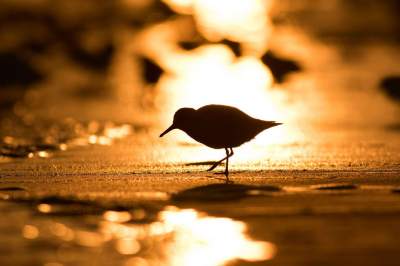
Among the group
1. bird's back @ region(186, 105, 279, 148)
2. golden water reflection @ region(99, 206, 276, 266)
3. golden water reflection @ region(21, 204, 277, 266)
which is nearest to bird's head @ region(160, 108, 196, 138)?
bird's back @ region(186, 105, 279, 148)

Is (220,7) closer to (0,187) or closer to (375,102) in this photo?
(375,102)

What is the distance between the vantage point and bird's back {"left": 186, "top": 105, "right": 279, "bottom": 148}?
36.8ft

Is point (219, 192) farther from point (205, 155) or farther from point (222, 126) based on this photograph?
point (205, 155)

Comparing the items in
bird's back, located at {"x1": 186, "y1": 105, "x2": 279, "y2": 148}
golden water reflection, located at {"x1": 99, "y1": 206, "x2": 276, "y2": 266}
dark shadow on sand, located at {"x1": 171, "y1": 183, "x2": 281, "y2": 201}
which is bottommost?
golden water reflection, located at {"x1": 99, "y1": 206, "x2": 276, "y2": 266}

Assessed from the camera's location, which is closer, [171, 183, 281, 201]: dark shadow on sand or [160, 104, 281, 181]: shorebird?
[171, 183, 281, 201]: dark shadow on sand

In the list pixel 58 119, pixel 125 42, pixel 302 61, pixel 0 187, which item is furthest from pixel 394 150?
pixel 125 42

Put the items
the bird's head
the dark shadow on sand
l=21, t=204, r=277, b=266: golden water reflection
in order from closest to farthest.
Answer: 1. l=21, t=204, r=277, b=266: golden water reflection
2. the dark shadow on sand
3. the bird's head

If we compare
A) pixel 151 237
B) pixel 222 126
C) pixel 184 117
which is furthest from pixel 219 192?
pixel 184 117

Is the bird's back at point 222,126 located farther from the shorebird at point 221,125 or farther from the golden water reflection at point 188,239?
the golden water reflection at point 188,239

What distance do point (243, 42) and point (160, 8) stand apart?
2355 millimetres

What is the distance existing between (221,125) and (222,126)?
0.06 feet

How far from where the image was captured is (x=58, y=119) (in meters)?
17.8

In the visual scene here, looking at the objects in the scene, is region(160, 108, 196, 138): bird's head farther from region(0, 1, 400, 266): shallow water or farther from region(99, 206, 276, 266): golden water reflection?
region(99, 206, 276, 266): golden water reflection

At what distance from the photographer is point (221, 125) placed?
36.8 feet
